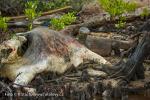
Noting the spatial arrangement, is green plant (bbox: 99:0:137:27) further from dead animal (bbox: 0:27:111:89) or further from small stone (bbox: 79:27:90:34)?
dead animal (bbox: 0:27:111:89)

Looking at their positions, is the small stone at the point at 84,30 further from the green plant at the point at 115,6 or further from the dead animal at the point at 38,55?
the dead animal at the point at 38,55

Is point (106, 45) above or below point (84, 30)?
below

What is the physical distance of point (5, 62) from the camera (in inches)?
351

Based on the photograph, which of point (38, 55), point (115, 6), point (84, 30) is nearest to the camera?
point (38, 55)

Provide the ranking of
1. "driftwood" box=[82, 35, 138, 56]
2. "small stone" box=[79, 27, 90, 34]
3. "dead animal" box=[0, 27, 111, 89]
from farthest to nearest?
1. "small stone" box=[79, 27, 90, 34]
2. "driftwood" box=[82, 35, 138, 56]
3. "dead animal" box=[0, 27, 111, 89]

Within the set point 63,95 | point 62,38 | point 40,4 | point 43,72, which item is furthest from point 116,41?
Result: point 40,4

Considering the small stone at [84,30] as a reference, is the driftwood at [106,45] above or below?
below

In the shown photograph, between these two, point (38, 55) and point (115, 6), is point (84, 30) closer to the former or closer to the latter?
point (115, 6)

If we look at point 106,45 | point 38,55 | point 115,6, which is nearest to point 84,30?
point 115,6

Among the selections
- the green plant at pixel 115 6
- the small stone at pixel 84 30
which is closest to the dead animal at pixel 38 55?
the small stone at pixel 84 30

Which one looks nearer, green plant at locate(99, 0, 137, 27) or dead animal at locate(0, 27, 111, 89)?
dead animal at locate(0, 27, 111, 89)

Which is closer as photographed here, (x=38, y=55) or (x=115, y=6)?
(x=38, y=55)

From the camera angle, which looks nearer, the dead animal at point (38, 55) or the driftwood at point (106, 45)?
the dead animal at point (38, 55)

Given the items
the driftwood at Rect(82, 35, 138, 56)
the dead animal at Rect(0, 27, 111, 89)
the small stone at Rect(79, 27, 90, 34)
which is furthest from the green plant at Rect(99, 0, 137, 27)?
the dead animal at Rect(0, 27, 111, 89)
